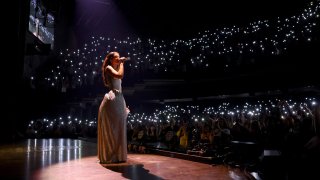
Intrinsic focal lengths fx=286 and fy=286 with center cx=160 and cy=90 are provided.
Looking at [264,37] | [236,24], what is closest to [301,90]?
[264,37]

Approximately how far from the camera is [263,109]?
17.2m

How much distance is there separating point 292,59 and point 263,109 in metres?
3.32

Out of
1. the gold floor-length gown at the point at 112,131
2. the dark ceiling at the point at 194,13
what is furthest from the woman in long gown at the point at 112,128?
the dark ceiling at the point at 194,13

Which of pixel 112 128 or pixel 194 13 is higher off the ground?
pixel 194 13

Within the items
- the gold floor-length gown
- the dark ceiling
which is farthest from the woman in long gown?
the dark ceiling

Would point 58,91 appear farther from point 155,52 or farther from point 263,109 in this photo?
point 263,109

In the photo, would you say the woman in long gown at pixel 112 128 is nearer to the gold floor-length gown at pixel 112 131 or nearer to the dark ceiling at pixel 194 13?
the gold floor-length gown at pixel 112 131

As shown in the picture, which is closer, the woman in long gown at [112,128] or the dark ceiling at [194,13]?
A: the woman in long gown at [112,128]

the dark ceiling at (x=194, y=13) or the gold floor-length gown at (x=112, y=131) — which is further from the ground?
the dark ceiling at (x=194, y=13)

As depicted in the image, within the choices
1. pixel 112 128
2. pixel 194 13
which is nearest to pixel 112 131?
pixel 112 128

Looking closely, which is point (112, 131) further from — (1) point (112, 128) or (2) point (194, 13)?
(2) point (194, 13)

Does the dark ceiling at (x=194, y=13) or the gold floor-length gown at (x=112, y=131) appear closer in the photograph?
the gold floor-length gown at (x=112, y=131)

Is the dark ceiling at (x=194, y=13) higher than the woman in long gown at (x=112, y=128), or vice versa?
the dark ceiling at (x=194, y=13)

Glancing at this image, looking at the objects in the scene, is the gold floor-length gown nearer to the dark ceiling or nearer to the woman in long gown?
the woman in long gown
